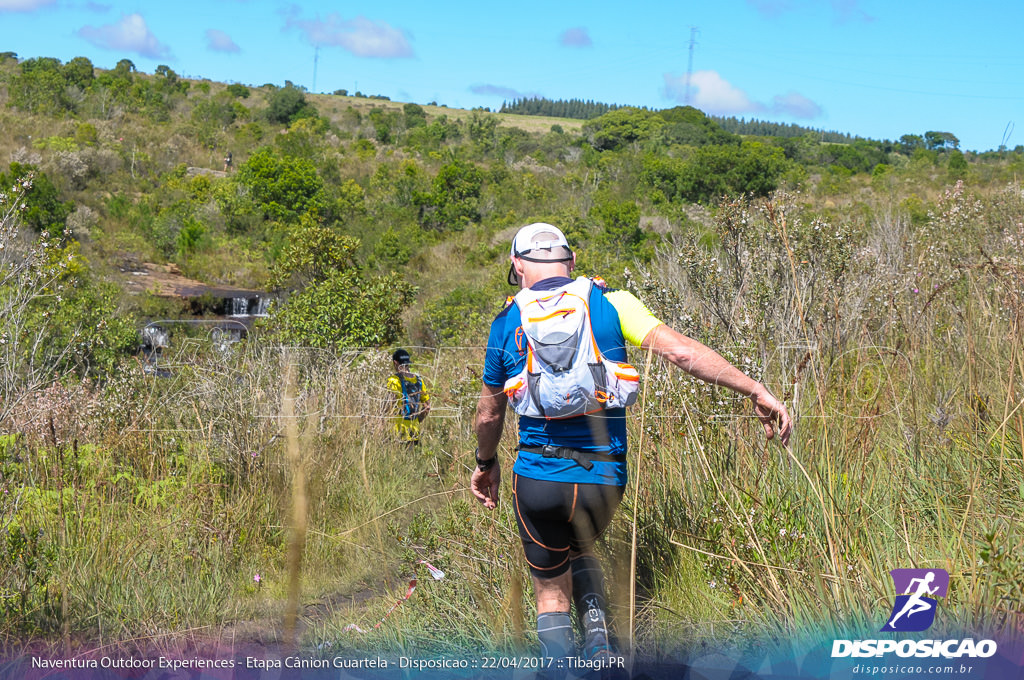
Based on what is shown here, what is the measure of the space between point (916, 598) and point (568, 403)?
1.13 meters

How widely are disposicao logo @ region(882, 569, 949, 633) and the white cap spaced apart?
1.42 m

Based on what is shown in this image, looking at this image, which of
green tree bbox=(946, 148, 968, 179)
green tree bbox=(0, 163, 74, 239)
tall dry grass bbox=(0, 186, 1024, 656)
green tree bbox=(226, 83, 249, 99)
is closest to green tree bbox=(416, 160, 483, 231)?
green tree bbox=(0, 163, 74, 239)

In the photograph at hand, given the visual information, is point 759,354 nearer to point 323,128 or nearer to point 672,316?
point 672,316

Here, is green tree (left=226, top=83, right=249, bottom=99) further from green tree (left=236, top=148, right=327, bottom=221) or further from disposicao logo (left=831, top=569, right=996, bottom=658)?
disposicao logo (left=831, top=569, right=996, bottom=658)

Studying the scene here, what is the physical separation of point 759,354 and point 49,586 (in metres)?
3.34

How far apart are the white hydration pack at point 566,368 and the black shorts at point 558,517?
26 centimetres

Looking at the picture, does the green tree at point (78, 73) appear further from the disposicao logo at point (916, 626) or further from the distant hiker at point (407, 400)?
the disposicao logo at point (916, 626)

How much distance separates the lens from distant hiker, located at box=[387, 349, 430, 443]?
6.10 m

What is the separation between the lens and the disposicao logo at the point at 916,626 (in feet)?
7.16

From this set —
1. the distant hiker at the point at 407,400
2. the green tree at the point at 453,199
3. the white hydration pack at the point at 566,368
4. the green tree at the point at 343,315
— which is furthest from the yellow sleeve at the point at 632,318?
the green tree at the point at 453,199

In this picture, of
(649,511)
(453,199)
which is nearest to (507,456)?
(649,511)

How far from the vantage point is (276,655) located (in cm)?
291

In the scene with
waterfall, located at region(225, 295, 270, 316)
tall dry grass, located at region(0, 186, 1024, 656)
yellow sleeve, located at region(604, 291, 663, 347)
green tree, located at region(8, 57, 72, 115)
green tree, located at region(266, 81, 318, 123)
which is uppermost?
green tree, located at region(266, 81, 318, 123)

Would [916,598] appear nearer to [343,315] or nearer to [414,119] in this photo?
[343,315]
